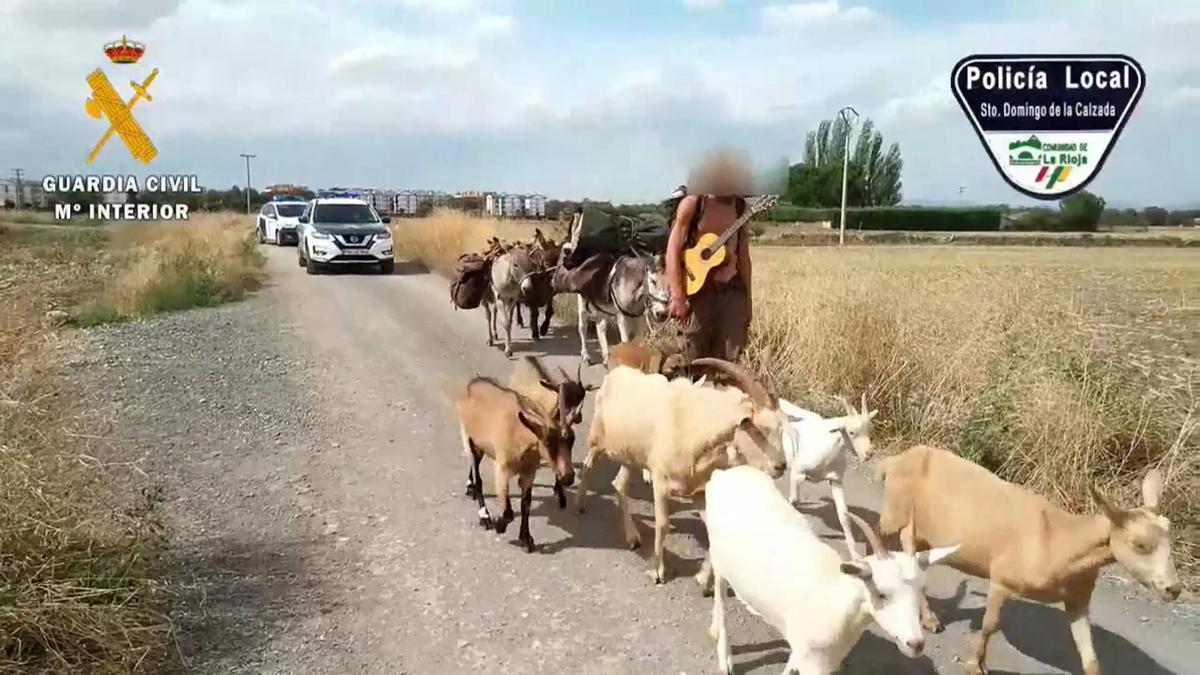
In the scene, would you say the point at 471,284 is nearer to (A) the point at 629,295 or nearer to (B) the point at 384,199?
(A) the point at 629,295

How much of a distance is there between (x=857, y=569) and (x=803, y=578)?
0.38 m

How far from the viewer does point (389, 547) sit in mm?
6086

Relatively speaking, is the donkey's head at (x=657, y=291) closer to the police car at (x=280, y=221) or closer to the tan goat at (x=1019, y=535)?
the tan goat at (x=1019, y=535)

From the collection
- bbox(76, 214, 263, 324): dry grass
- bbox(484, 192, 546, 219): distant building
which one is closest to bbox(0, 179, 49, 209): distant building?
bbox(76, 214, 263, 324): dry grass

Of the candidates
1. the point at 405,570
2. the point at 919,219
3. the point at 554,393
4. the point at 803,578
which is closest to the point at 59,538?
the point at 405,570

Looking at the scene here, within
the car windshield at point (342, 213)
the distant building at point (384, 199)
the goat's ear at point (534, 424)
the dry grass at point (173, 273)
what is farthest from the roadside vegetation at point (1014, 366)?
→ the distant building at point (384, 199)

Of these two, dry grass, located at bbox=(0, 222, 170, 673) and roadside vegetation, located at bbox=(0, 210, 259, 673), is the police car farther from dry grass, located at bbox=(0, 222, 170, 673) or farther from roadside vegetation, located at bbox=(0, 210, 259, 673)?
dry grass, located at bbox=(0, 222, 170, 673)

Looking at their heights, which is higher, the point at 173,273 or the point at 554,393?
the point at 173,273

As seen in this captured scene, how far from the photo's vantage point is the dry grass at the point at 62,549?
4184mm

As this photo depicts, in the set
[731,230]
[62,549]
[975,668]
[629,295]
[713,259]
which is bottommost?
[975,668]

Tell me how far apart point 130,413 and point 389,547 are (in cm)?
454

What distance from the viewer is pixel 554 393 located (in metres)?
6.54

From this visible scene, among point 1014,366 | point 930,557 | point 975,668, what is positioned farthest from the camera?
point 1014,366

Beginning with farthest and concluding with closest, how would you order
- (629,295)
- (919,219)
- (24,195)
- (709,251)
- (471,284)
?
(919,219) → (24,195) → (471,284) → (629,295) → (709,251)
